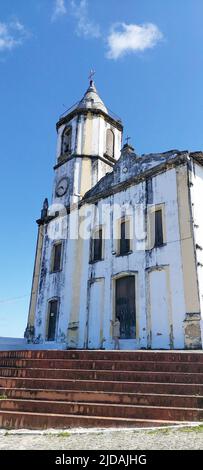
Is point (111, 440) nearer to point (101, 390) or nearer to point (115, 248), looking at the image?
point (101, 390)

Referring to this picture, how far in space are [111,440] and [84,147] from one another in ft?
62.3

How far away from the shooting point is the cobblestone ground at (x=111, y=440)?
4.53m

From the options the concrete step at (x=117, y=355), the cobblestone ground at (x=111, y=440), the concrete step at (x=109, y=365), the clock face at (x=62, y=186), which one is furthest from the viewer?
the clock face at (x=62, y=186)

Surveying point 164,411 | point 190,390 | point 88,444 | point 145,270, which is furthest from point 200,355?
point 145,270

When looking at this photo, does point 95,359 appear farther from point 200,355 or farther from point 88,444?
point 88,444

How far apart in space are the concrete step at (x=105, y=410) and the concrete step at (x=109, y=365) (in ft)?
5.55

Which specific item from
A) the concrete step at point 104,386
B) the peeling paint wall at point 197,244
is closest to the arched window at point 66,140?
the peeling paint wall at point 197,244

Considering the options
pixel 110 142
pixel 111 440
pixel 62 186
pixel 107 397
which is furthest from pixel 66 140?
pixel 111 440

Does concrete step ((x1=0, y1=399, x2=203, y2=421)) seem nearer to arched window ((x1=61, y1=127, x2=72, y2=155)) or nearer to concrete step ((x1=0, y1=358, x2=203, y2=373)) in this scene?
concrete step ((x1=0, y1=358, x2=203, y2=373))

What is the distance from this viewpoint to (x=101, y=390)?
7160 mm

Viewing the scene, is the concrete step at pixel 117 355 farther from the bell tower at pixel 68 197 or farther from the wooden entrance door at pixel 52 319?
the wooden entrance door at pixel 52 319

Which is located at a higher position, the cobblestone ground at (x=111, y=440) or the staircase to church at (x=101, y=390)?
the staircase to church at (x=101, y=390)

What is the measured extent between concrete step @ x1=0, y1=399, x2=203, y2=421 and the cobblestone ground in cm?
61
